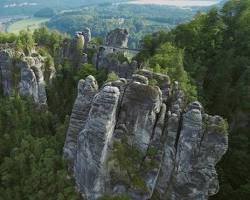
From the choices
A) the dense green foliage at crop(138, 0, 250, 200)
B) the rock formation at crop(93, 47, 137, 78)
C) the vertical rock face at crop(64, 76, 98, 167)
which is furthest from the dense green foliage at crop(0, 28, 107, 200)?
the dense green foliage at crop(138, 0, 250, 200)

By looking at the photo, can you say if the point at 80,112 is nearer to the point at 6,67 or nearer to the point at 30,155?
the point at 30,155

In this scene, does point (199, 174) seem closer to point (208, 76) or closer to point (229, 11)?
point (208, 76)

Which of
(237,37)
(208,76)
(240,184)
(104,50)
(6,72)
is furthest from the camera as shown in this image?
(104,50)

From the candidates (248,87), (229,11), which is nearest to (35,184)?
(248,87)

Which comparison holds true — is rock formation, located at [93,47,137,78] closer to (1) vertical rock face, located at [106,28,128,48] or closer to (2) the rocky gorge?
(1) vertical rock face, located at [106,28,128,48]

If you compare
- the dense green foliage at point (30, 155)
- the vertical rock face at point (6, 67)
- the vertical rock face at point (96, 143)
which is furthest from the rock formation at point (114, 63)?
the vertical rock face at point (96, 143)
